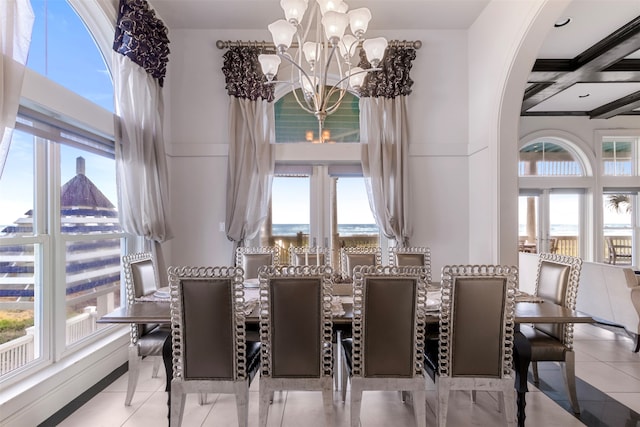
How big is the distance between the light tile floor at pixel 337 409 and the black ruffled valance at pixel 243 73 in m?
3.07

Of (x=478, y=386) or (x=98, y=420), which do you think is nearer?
(x=478, y=386)

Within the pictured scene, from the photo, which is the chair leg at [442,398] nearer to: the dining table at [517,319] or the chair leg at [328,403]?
the dining table at [517,319]

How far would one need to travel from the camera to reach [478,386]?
1803 millimetres

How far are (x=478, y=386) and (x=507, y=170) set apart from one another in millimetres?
2220

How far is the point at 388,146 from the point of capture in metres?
3.91

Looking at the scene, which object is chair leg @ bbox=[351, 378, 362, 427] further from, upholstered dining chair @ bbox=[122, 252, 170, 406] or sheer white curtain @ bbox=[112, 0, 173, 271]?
sheer white curtain @ bbox=[112, 0, 173, 271]

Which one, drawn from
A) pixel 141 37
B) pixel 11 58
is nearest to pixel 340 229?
pixel 141 37

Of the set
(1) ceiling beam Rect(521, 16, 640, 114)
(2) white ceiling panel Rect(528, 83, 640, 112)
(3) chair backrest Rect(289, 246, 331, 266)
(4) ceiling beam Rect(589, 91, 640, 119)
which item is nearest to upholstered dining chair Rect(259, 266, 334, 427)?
(3) chair backrest Rect(289, 246, 331, 266)

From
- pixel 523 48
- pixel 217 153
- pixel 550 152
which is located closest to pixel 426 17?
pixel 523 48

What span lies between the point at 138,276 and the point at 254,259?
41.5 inches

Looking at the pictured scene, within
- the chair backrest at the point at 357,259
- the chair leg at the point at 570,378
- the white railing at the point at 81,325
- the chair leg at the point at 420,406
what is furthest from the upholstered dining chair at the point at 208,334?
the chair leg at the point at 570,378

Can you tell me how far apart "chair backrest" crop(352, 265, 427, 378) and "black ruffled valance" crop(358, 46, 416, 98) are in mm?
2813

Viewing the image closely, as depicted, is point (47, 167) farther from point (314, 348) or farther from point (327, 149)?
point (327, 149)

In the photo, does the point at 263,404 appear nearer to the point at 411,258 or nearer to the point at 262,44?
the point at 411,258
